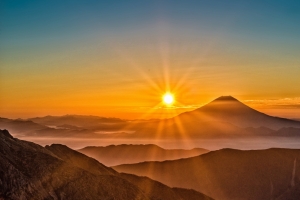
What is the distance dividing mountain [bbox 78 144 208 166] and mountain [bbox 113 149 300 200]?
4328 centimetres

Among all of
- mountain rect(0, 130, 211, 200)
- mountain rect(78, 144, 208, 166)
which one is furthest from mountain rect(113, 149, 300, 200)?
mountain rect(0, 130, 211, 200)

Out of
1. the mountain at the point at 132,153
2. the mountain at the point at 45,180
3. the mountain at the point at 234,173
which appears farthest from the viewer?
the mountain at the point at 132,153

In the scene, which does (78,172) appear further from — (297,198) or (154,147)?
(154,147)

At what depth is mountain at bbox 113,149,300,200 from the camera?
4029 inches

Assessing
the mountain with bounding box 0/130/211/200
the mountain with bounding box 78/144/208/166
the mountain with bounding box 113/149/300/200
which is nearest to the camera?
the mountain with bounding box 0/130/211/200

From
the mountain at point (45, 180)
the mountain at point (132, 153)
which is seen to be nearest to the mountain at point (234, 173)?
the mountain at point (132, 153)

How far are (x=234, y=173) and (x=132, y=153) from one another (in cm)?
6644

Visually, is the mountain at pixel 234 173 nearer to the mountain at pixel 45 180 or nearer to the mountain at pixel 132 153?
the mountain at pixel 132 153

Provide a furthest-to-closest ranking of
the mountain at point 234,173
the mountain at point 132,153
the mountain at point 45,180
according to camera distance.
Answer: the mountain at point 132,153, the mountain at point 234,173, the mountain at point 45,180

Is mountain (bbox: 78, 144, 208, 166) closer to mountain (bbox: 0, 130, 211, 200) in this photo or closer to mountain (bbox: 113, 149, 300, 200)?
mountain (bbox: 113, 149, 300, 200)

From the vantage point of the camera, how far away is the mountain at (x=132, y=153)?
16300 centimetres

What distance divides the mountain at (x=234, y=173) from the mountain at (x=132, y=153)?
43.3 m

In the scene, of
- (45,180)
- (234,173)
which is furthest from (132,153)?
(45,180)

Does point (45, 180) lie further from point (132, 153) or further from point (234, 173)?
point (132, 153)
